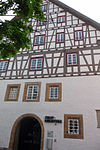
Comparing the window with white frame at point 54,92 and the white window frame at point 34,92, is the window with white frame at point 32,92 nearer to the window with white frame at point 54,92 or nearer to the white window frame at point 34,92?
the white window frame at point 34,92

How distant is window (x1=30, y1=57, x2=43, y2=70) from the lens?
11.9m

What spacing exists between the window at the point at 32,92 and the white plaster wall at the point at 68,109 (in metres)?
0.33

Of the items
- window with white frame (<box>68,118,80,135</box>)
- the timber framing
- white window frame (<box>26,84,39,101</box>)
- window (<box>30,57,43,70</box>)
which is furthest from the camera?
window (<box>30,57,43,70</box>)

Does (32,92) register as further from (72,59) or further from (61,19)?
(61,19)

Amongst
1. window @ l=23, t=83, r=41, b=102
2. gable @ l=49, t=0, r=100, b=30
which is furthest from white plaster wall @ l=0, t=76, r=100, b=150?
gable @ l=49, t=0, r=100, b=30

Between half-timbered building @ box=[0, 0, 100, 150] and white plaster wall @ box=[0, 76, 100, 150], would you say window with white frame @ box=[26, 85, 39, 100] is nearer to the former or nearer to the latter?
half-timbered building @ box=[0, 0, 100, 150]

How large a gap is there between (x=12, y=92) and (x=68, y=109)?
527 cm

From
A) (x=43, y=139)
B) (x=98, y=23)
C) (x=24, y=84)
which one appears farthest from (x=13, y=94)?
(x=98, y=23)

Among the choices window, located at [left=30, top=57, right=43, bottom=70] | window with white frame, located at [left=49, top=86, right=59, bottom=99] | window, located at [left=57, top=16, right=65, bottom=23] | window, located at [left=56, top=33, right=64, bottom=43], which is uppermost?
window, located at [left=57, top=16, right=65, bottom=23]

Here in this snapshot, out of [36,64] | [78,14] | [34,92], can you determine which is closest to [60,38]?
[78,14]

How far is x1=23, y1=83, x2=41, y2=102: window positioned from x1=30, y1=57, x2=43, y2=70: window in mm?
1587

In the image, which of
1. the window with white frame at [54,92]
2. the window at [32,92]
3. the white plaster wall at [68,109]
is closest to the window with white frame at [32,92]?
the window at [32,92]

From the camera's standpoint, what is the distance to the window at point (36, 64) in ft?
39.0

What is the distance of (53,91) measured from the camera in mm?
10820
